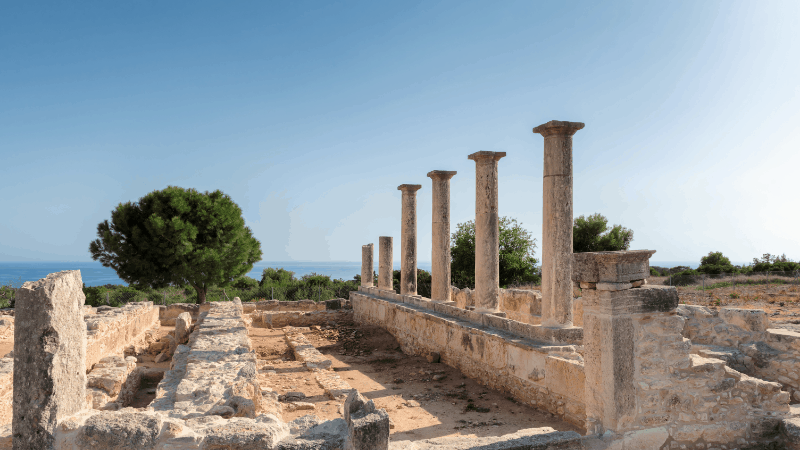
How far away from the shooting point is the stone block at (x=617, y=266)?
486 centimetres

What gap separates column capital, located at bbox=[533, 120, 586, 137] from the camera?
8.84 meters

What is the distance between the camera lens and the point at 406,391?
364 inches

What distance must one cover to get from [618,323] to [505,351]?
3987mm

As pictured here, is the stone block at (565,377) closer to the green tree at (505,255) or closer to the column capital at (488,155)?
the column capital at (488,155)

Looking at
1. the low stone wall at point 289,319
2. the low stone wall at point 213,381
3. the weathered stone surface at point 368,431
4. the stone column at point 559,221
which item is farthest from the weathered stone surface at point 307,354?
the weathered stone surface at point 368,431

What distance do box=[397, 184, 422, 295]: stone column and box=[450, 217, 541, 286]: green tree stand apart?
9887 mm

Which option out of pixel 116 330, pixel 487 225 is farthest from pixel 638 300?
pixel 116 330

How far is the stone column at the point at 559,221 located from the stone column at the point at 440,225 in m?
4.98

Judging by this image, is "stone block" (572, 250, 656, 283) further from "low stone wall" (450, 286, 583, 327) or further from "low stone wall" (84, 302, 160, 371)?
"low stone wall" (84, 302, 160, 371)

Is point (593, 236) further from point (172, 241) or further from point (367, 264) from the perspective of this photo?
point (172, 241)

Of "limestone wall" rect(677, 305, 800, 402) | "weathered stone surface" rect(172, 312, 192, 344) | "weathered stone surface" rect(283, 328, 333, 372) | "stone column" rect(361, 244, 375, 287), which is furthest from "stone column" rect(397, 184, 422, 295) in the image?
"limestone wall" rect(677, 305, 800, 402)

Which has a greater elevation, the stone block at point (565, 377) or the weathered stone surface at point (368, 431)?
the weathered stone surface at point (368, 431)

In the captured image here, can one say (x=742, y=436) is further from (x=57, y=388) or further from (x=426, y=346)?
(x=426, y=346)

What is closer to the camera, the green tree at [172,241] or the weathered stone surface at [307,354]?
the weathered stone surface at [307,354]
